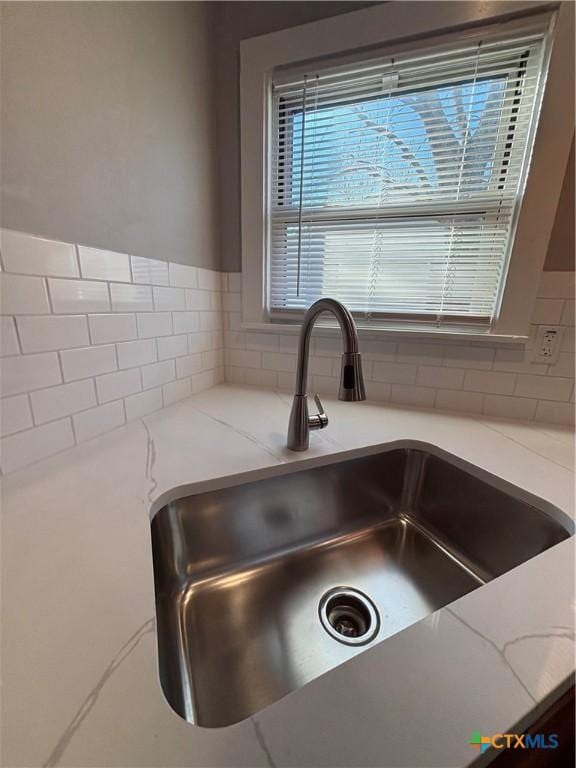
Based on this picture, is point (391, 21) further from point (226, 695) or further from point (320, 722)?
point (226, 695)

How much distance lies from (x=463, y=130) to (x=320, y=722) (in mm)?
1315

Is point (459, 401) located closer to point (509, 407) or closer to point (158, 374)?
point (509, 407)

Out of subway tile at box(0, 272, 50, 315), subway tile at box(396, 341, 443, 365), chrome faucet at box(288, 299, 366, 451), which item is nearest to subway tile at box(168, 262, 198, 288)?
subway tile at box(0, 272, 50, 315)

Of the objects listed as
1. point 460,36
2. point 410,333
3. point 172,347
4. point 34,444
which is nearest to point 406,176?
point 460,36

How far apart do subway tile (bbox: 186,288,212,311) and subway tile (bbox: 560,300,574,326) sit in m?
1.13

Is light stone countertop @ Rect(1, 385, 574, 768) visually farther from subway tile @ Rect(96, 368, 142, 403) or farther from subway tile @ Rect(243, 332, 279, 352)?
subway tile @ Rect(243, 332, 279, 352)

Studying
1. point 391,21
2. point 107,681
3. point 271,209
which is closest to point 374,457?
point 107,681

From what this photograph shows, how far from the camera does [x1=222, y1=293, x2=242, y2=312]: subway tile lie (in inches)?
47.9

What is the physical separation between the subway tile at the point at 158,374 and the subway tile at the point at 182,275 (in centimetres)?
26

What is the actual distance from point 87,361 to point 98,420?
154mm

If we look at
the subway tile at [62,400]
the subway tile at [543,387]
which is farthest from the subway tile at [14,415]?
the subway tile at [543,387]

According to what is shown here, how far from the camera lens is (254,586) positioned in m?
0.65

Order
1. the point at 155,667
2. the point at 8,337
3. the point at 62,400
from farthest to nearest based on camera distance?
1. the point at 62,400
2. the point at 8,337
3. the point at 155,667

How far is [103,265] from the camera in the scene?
2.44 ft
